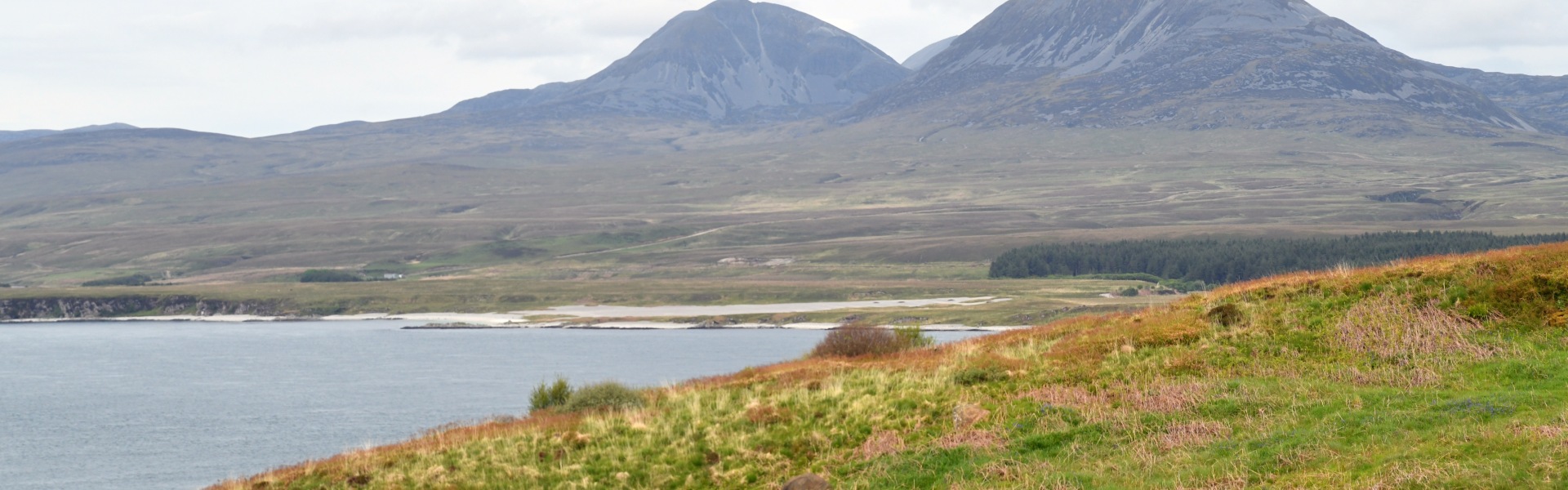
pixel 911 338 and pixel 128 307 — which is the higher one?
pixel 911 338

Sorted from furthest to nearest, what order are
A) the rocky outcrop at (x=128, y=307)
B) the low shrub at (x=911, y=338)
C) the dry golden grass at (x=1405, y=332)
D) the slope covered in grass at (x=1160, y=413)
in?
the rocky outcrop at (x=128, y=307)
the low shrub at (x=911, y=338)
the dry golden grass at (x=1405, y=332)
the slope covered in grass at (x=1160, y=413)

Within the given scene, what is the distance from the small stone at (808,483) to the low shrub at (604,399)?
8.23 metres

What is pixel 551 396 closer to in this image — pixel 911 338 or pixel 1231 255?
pixel 911 338

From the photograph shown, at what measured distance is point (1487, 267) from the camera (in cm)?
2811

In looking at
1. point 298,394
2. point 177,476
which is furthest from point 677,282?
point 177,476

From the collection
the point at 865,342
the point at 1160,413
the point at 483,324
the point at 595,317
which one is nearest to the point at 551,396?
the point at 865,342

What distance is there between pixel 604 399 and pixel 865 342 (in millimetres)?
10030

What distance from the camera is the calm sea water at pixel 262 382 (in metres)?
63.6

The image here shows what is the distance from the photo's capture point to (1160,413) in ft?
A: 74.1

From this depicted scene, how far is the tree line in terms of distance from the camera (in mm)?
162125

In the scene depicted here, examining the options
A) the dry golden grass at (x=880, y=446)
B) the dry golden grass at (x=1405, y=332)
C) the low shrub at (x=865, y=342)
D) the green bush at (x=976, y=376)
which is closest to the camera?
the dry golden grass at (x=880, y=446)

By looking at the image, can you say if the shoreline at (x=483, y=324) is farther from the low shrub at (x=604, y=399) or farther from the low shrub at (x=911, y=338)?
the low shrub at (x=604, y=399)

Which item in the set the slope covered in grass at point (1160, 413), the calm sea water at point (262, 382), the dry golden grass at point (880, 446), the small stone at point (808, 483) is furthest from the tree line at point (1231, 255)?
the small stone at point (808, 483)

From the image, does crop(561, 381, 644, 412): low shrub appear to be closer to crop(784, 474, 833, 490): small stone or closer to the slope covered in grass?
the slope covered in grass
